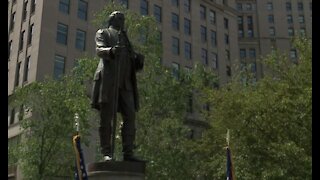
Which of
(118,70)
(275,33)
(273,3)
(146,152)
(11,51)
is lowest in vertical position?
(146,152)

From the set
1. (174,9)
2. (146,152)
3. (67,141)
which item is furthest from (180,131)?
(174,9)

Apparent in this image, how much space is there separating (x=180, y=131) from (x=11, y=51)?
3095 cm

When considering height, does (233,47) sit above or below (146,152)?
above

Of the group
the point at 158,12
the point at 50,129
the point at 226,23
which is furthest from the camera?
the point at 226,23

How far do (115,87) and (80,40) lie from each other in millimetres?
39977

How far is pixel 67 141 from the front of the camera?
25812 mm

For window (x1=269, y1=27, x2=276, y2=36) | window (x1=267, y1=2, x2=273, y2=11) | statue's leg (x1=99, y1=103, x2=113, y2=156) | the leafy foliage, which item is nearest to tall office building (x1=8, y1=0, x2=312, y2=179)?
the leafy foliage

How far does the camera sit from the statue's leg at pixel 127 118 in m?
8.59

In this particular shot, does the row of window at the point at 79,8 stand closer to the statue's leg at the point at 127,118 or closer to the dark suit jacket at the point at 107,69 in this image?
the dark suit jacket at the point at 107,69

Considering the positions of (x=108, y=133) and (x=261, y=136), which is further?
(x=261, y=136)

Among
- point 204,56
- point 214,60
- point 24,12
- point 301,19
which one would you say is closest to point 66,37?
point 24,12

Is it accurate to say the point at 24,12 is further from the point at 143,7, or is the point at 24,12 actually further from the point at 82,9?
the point at 143,7

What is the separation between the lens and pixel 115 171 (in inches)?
303
